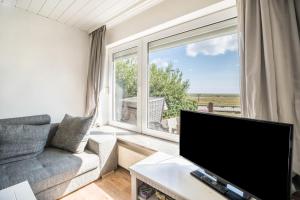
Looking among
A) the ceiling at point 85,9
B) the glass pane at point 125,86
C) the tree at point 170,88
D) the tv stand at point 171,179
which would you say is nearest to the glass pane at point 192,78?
the tree at point 170,88

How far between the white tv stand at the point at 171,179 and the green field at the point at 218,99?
2.27 feet

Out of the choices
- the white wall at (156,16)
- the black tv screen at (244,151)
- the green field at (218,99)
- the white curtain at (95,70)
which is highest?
the white wall at (156,16)

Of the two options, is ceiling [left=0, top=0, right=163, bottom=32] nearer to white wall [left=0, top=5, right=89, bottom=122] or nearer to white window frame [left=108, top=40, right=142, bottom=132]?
white wall [left=0, top=5, right=89, bottom=122]

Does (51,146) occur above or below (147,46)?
below

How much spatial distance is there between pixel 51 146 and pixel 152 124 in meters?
1.40

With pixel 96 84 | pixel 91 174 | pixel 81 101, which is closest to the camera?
pixel 91 174

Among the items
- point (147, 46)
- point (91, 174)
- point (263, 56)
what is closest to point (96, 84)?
point (147, 46)

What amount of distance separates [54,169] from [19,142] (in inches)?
21.5

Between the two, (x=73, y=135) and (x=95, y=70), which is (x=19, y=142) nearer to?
(x=73, y=135)

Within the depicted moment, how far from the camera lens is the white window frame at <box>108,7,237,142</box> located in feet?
5.18

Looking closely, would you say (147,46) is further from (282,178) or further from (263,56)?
(282,178)

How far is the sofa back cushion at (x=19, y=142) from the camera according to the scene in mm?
1662

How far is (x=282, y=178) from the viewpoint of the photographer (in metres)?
0.74

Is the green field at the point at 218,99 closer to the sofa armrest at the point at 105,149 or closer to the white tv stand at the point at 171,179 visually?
the white tv stand at the point at 171,179
